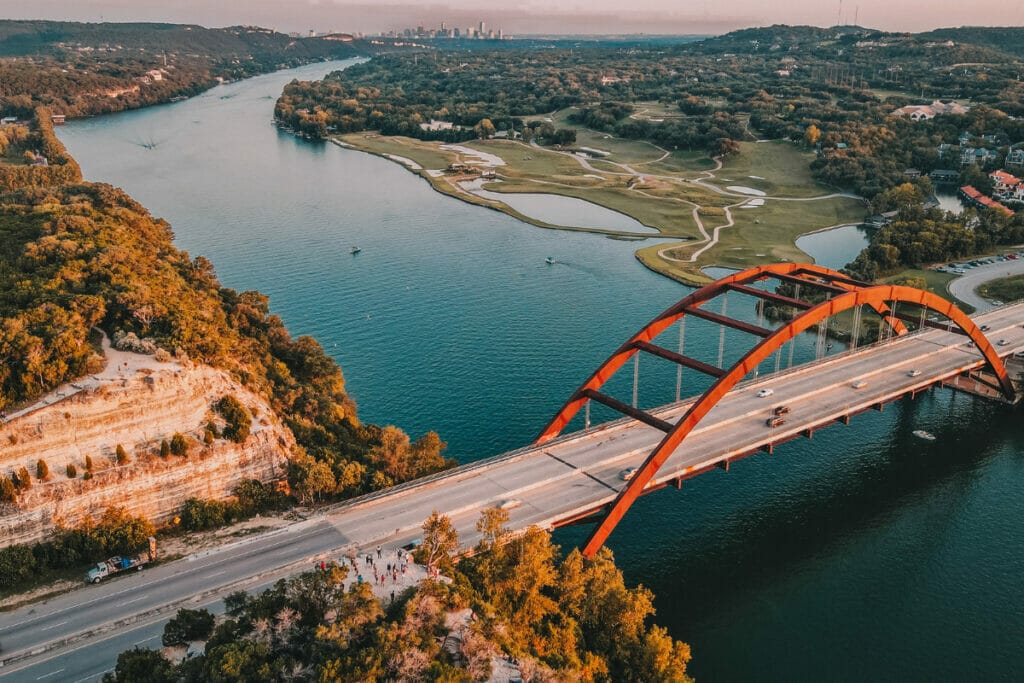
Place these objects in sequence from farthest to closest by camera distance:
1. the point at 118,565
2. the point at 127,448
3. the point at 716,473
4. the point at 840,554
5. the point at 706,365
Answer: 1. the point at 716,473
2. the point at 840,554
3. the point at 706,365
4. the point at 127,448
5. the point at 118,565

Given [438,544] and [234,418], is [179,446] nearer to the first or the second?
[234,418]

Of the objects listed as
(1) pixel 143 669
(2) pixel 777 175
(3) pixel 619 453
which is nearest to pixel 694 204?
(2) pixel 777 175

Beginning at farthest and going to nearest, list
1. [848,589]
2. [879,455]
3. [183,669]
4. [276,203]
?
1. [276,203]
2. [879,455]
3. [848,589]
4. [183,669]

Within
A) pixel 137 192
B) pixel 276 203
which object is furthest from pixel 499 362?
pixel 137 192

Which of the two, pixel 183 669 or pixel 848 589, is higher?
pixel 183 669

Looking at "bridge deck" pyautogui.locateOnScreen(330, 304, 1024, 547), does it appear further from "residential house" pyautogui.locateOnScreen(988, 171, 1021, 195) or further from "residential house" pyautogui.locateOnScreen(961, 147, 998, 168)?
"residential house" pyautogui.locateOnScreen(961, 147, 998, 168)

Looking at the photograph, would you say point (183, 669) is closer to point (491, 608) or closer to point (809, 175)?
point (491, 608)

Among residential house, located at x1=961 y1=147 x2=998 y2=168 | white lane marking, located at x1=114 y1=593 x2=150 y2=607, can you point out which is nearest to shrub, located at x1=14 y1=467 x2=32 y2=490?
white lane marking, located at x1=114 y1=593 x2=150 y2=607

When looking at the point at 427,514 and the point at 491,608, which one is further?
the point at 427,514
